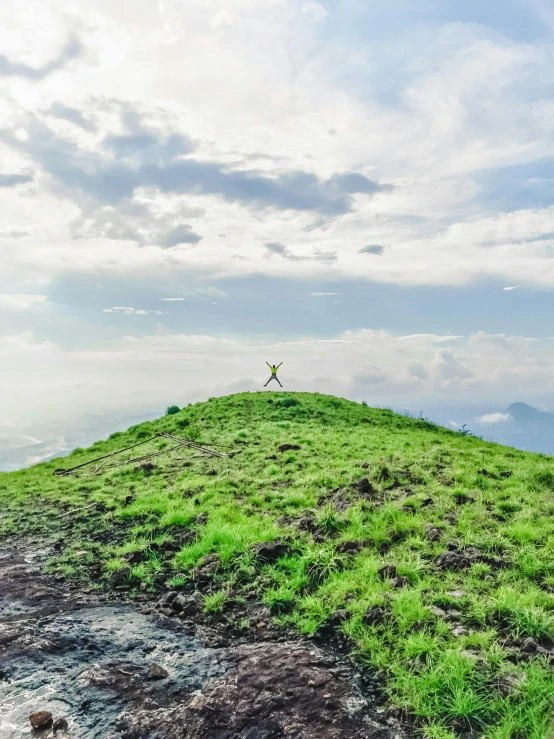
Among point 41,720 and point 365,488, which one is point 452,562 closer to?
point 365,488

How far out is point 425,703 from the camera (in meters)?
6.50

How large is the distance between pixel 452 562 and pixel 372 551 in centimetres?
168

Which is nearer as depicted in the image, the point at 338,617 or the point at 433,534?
the point at 338,617

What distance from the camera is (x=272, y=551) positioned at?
11203 millimetres

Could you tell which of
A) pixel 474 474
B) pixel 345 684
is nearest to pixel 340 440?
pixel 474 474

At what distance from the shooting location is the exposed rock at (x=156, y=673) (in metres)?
7.49

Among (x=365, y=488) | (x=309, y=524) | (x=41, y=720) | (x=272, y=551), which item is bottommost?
(x=41, y=720)

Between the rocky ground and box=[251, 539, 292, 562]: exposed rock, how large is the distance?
204cm

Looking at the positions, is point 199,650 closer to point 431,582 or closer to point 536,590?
point 431,582

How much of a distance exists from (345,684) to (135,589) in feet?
18.4

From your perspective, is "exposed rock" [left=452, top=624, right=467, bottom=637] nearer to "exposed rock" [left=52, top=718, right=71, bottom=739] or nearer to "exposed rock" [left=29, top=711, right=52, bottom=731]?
"exposed rock" [left=52, top=718, right=71, bottom=739]

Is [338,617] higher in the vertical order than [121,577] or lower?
higher

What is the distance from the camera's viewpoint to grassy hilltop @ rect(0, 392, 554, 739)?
6883 millimetres

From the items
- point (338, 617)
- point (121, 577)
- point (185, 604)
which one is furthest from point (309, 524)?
point (121, 577)
